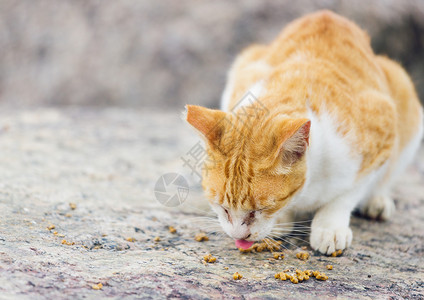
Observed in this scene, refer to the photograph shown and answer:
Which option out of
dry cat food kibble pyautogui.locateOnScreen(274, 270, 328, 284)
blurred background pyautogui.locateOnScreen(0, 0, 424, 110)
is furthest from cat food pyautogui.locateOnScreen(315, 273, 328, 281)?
blurred background pyautogui.locateOnScreen(0, 0, 424, 110)

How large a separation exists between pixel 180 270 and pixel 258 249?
1.80 ft

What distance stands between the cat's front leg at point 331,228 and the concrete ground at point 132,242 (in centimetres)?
7

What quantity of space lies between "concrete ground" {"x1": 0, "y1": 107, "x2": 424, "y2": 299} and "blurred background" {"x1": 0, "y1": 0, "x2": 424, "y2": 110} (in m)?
2.47

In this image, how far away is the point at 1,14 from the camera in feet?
25.5

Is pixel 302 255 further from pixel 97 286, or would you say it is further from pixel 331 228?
pixel 97 286

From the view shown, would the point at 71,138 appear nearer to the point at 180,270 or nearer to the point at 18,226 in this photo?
the point at 18,226

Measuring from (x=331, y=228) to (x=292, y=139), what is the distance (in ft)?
2.32

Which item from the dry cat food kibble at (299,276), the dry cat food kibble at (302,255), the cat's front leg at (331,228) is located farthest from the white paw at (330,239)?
the dry cat food kibble at (299,276)

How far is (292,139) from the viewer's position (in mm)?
2191

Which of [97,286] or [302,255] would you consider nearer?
[97,286]

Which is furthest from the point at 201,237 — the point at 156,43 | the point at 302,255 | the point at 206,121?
the point at 156,43

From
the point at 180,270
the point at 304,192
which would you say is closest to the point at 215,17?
the point at 304,192

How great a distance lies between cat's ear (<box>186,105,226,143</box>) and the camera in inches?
92.2

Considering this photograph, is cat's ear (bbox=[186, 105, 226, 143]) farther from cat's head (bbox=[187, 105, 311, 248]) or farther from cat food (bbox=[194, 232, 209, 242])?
cat food (bbox=[194, 232, 209, 242])
